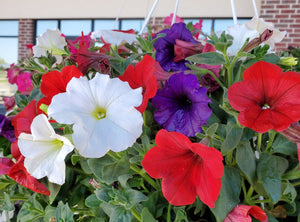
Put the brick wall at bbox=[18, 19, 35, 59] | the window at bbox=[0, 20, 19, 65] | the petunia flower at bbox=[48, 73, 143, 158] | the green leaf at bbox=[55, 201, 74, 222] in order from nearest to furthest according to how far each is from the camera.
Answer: the petunia flower at bbox=[48, 73, 143, 158], the green leaf at bbox=[55, 201, 74, 222], the brick wall at bbox=[18, 19, 35, 59], the window at bbox=[0, 20, 19, 65]

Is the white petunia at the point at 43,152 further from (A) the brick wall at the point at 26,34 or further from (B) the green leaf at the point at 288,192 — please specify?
(A) the brick wall at the point at 26,34

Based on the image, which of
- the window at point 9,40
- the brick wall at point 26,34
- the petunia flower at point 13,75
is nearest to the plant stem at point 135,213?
the petunia flower at point 13,75

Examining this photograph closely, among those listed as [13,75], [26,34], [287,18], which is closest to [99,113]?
[13,75]

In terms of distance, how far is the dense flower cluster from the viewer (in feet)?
0.99

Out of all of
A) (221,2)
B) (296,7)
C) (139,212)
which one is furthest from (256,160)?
(221,2)

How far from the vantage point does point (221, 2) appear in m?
4.92

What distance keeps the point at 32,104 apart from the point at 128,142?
195 millimetres

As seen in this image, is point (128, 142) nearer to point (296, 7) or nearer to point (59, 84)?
point (59, 84)

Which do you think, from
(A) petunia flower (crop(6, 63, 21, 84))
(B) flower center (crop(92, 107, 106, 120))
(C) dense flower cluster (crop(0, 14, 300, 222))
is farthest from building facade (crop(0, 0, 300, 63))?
(B) flower center (crop(92, 107, 106, 120))

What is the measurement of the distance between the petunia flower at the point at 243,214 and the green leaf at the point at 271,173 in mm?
26

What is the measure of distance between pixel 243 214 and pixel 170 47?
9.4 inches

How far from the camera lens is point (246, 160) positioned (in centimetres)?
34

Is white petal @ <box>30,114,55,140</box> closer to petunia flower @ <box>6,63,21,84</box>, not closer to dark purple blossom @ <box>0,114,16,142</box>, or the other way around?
dark purple blossom @ <box>0,114,16,142</box>

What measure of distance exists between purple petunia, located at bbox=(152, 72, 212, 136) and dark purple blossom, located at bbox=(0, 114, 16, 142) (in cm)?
26
